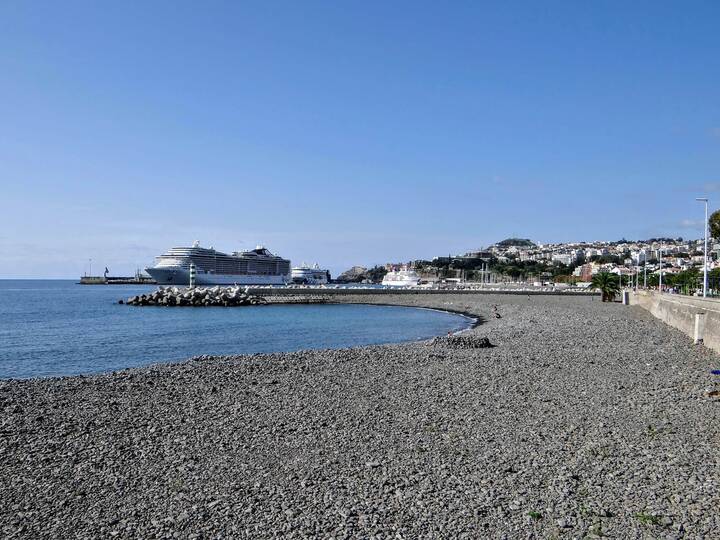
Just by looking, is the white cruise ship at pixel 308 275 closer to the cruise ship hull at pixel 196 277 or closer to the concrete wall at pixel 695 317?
the cruise ship hull at pixel 196 277

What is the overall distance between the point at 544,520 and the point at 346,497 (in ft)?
6.42

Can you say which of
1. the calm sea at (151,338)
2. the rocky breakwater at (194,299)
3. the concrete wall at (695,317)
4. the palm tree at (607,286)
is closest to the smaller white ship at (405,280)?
the rocky breakwater at (194,299)

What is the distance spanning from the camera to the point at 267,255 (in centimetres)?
12381

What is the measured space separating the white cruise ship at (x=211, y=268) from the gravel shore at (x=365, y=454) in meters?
98.2

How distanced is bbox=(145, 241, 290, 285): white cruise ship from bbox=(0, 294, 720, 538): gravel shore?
98.2 m

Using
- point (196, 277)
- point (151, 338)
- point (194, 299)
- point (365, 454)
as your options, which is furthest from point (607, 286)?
point (196, 277)

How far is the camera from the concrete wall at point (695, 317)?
1822 centimetres

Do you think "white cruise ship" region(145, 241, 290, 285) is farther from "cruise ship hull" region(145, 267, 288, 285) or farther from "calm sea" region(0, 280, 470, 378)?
"calm sea" region(0, 280, 470, 378)

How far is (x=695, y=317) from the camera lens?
21312 millimetres

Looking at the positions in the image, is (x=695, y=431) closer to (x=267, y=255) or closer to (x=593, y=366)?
(x=593, y=366)

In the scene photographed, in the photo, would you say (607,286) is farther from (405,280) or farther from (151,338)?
(405,280)

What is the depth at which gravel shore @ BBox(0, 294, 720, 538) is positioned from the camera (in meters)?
5.30

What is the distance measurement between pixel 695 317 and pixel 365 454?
743 inches

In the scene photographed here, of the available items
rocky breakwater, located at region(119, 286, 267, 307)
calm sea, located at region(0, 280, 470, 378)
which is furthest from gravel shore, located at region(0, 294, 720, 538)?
rocky breakwater, located at region(119, 286, 267, 307)
